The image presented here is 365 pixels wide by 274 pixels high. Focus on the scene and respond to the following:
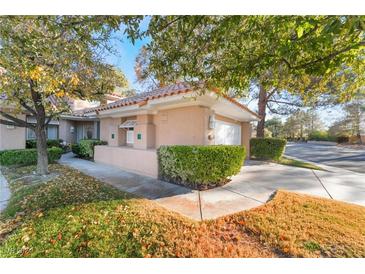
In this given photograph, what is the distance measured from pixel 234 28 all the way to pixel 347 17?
66.4 inches

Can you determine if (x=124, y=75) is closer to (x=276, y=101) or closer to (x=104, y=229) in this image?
(x=104, y=229)

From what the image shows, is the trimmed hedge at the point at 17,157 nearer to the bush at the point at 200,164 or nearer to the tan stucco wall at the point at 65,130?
the tan stucco wall at the point at 65,130

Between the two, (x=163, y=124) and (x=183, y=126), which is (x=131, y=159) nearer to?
(x=163, y=124)

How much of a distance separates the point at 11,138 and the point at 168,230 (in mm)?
12327

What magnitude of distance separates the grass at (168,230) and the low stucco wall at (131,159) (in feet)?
8.32

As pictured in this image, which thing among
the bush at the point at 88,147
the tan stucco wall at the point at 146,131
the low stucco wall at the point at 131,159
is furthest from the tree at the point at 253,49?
the bush at the point at 88,147

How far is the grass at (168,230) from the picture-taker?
2867 millimetres

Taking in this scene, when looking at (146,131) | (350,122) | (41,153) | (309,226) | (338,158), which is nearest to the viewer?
(309,226)

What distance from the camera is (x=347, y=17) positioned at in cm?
253

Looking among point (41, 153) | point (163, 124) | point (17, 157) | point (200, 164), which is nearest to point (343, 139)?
point (163, 124)

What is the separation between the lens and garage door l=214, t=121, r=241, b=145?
27.7 feet

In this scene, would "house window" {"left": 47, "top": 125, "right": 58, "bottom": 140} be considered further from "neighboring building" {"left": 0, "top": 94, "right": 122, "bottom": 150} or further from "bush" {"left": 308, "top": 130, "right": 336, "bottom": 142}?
"bush" {"left": 308, "top": 130, "right": 336, "bottom": 142}

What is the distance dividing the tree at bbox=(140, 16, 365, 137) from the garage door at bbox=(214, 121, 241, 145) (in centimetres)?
386

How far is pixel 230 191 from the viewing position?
567cm
